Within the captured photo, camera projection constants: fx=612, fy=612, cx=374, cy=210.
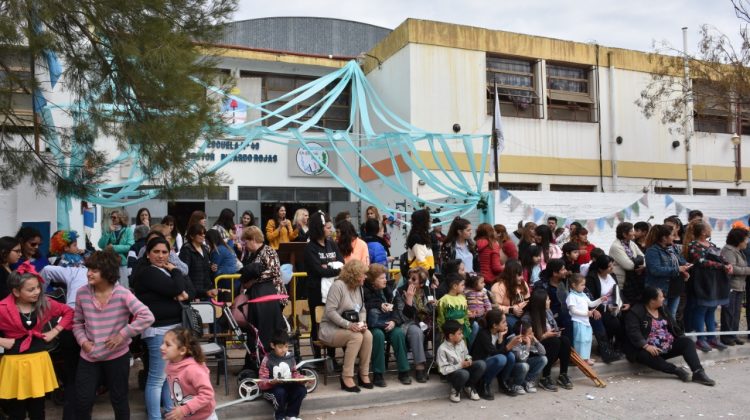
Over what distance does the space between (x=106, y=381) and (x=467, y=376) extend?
3552mm

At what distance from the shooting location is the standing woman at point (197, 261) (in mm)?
7055

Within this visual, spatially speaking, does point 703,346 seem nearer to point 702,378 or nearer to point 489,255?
point 702,378

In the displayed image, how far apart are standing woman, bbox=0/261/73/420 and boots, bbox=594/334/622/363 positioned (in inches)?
248

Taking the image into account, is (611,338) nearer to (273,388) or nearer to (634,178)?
(273,388)

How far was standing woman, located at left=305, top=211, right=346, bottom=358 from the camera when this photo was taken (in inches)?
271

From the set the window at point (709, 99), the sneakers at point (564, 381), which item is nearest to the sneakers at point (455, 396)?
the sneakers at point (564, 381)

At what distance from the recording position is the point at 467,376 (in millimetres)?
6543

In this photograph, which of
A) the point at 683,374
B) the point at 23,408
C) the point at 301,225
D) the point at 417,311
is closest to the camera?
the point at 23,408

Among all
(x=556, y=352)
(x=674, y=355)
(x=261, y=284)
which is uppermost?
(x=261, y=284)

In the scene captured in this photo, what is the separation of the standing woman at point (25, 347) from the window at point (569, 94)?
1721 cm

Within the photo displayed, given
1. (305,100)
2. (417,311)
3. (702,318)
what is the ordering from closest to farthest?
1. (417,311)
2. (702,318)
3. (305,100)

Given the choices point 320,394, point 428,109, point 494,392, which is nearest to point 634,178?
point 428,109

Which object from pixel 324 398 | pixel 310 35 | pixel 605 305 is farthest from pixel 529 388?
pixel 310 35

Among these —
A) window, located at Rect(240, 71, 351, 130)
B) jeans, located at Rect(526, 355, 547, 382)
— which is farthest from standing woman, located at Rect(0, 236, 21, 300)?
window, located at Rect(240, 71, 351, 130)
